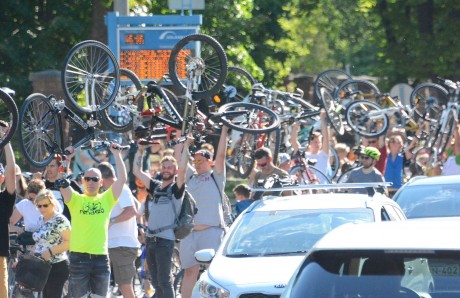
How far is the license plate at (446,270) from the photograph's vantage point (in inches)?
248

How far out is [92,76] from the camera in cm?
1399

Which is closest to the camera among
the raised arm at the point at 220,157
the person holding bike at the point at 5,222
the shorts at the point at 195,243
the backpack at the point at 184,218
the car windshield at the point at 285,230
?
the car windshield at the point at 285,230

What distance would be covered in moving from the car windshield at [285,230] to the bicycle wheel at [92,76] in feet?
10.7

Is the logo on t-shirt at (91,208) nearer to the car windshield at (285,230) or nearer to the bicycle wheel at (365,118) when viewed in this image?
the car windshield at (285,230)

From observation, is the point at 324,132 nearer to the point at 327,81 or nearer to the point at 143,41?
the point at 143,41

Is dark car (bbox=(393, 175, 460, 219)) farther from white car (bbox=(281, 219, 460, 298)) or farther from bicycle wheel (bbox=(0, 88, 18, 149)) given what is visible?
white car (bbox=(281, 219, 460, 298))

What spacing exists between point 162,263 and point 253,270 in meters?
3.03

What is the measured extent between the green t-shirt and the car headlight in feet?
7.20

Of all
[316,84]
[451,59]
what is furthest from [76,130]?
[451,59]

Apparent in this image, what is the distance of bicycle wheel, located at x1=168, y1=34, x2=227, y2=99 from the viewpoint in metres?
14.4

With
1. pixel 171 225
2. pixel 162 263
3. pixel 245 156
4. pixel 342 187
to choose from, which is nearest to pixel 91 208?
pixel 171 225

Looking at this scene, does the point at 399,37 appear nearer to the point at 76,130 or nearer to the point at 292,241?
the point at 76,130

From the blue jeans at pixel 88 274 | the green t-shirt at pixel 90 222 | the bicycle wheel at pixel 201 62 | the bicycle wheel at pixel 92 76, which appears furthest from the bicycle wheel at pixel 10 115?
the bicycle wheel at pixel 201 62

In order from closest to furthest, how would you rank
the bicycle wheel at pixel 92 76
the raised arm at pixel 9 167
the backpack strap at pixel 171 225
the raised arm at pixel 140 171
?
the raised arm at pixel 9 167 → the backpack strap at pixel 171 225 → the bicycle wheel at pixel 92 76 → the raised arm at pixel 140 171
